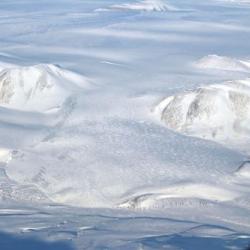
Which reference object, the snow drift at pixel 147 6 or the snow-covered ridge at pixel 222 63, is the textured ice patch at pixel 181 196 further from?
the snow drift at pixel 147 6

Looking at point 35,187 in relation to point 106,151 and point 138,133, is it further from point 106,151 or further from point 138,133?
point 138,133

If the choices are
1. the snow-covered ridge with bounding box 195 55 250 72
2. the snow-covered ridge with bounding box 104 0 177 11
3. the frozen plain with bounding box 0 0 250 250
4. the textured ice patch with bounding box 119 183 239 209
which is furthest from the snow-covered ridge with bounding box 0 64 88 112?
the snow-covered ridge with bounding box 104 0 177 11

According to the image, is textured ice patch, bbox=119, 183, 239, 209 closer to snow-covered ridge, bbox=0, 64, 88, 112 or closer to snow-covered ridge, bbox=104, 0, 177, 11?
snow-covered ridge, bbox=0, 64, 88, 112

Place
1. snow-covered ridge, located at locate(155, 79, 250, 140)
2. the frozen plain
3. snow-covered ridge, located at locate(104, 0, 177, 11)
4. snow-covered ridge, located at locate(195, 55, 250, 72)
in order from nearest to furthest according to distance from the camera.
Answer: the frozen plain < snow-covered ridge, located at locate(155, 79, 250, 140) < snow-covered ridge, located at locate(195, 55, 250, 72) < snow-covered ridge, located at locate(104, 0, 177, 11)

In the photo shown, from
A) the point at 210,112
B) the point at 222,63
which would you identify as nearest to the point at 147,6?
the point at 222,63

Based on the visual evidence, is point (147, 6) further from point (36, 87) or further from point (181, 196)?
point (181, 196)

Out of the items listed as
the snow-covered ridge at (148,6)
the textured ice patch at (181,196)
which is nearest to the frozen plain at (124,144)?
the textured ice patch at (181,196)

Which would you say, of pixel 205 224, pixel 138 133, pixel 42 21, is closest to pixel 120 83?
pixel 138 133
